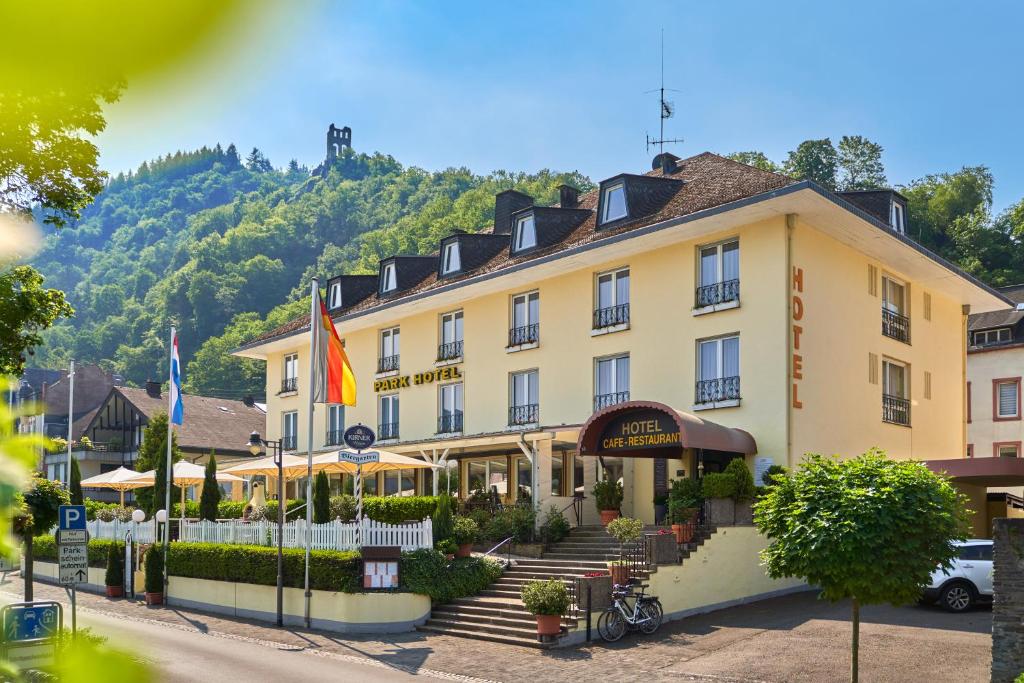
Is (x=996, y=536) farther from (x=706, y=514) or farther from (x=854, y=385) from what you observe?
(x=854, y=385)

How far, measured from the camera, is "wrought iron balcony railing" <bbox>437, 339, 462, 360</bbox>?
128 feet

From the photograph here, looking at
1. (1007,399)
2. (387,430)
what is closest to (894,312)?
(387,430)

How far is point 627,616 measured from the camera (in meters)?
22.6

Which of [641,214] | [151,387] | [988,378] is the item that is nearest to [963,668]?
[641,214]

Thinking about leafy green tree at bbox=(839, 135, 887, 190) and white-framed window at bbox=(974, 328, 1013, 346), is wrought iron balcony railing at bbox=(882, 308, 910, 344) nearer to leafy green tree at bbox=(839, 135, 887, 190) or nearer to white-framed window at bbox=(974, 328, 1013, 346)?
white-framed window at bbox=(974, 328, 1013, 346)

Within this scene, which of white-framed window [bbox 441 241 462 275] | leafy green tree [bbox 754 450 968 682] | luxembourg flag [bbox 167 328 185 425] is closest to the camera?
leafy green tree [bbox 754 450 968 682]

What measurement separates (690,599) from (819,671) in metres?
6.56

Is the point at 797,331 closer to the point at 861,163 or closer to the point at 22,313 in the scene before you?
the point at 22,313

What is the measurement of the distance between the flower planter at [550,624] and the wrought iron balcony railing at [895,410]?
585 inches

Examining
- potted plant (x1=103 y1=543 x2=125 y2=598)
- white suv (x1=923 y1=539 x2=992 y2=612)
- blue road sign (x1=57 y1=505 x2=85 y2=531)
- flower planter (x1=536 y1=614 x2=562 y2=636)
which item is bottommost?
potted plant (x1=103 y1=543 x2=125 y2=598)

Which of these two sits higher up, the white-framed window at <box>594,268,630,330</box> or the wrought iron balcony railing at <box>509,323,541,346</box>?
the white-framed window at <box>594,268,630,330</box>

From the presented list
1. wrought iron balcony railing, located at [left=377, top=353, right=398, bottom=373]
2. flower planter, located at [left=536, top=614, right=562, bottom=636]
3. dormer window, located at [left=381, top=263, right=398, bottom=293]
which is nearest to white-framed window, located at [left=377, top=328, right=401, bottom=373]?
wrought iron balcony railing, located at [left=377, top=353, right=398, bottom=373]

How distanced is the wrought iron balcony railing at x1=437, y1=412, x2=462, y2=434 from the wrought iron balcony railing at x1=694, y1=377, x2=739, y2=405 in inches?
411

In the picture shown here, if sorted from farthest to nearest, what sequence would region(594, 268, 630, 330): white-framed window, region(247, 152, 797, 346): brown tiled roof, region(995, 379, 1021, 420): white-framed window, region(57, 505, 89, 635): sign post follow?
region(995, 379, 1021, 420): white-framed window → region(594, 268, 630, 330): white-framed window → region(247, 152, 797, 346): brown tiled roof → region(57, 505, 89, 635): sign post
